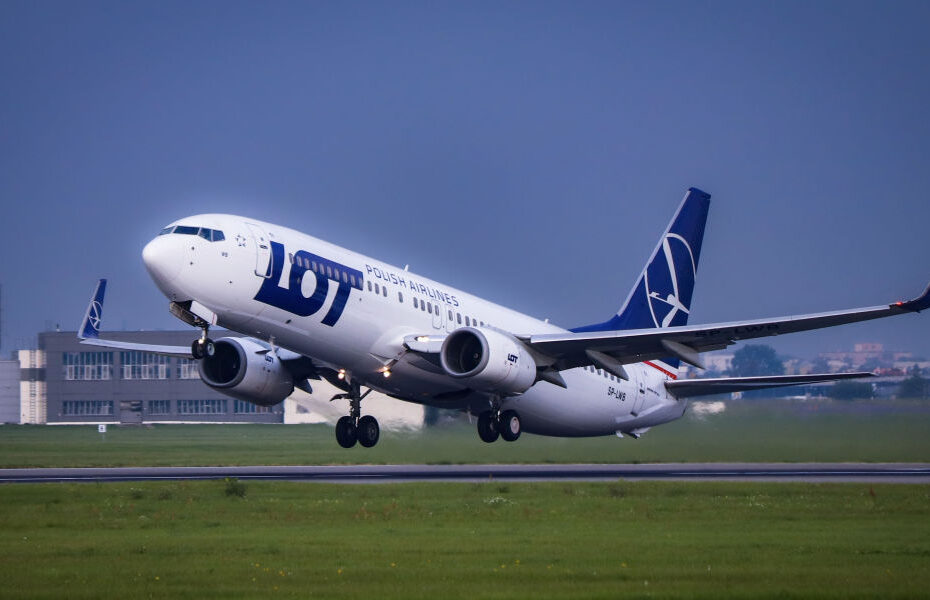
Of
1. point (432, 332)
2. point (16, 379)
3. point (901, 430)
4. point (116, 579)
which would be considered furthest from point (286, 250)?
point (16, 379)

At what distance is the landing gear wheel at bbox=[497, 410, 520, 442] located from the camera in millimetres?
38375

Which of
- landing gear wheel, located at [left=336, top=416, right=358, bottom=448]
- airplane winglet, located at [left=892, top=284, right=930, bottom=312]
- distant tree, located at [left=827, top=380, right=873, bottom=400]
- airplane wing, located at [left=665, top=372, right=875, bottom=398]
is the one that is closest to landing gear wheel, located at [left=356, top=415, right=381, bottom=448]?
landing gear wheel, located at [left=336, top=416, right=358, bottom=448]

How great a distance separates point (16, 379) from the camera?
365ft

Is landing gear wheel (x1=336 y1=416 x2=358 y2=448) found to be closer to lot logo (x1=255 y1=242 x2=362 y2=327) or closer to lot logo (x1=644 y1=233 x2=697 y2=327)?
lot logo (x1=255 y1=242 x2=362 y2=327)

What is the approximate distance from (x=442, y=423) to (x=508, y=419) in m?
8.99

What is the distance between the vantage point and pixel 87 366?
4274 inches

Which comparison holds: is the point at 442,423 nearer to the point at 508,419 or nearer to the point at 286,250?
the point at 508,419

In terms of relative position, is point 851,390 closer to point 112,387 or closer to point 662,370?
point 662,370

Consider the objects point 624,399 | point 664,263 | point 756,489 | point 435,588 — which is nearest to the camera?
point 435,588

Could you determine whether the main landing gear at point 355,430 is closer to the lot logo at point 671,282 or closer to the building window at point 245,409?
the lot logo at point 671,282

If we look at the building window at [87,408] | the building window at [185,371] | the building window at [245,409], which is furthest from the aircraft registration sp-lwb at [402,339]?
the building window at [87,408]

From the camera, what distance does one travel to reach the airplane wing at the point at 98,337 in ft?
140

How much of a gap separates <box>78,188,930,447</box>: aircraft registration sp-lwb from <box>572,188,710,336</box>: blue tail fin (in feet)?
0.48

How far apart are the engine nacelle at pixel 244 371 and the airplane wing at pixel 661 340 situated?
7966 mm
